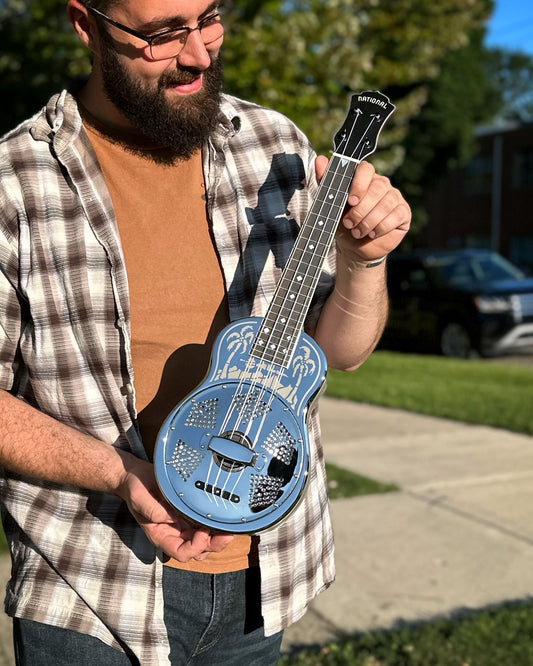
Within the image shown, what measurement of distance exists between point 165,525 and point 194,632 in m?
0.42

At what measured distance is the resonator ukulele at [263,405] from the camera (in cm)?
147

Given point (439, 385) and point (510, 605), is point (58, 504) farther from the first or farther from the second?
point (439, 385)

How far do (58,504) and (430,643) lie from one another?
88.7 inches

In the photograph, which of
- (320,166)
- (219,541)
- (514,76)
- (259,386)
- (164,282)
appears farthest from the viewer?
(514,76)

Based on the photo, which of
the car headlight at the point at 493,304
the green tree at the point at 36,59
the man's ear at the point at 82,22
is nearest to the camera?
the man's ear at the point at 82,22

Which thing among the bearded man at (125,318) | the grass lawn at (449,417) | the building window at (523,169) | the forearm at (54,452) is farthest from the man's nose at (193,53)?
the building window at (523,169)

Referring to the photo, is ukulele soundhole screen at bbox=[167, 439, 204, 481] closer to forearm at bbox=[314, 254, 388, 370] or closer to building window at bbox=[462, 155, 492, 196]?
forearm at bbox=[314, 254, 388, 370]

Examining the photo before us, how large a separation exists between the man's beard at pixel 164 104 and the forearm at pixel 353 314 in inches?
15.9

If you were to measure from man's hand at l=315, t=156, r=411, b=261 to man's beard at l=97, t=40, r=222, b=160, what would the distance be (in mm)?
362

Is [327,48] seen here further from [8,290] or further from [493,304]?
[8,290]

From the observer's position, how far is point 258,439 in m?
1.53

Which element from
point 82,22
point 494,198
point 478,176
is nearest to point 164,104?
point 82,22

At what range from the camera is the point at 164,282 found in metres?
1.80

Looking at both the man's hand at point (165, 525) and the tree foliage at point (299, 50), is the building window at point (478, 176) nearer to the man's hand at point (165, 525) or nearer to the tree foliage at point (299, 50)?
the tree foliage at point (299, 50)
